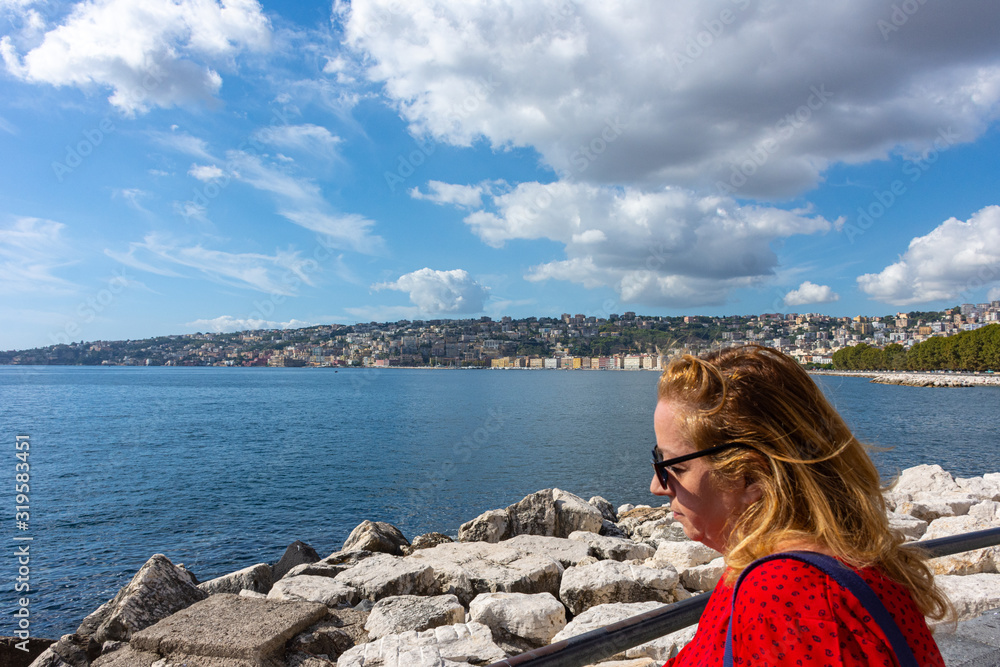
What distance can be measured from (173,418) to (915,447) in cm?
4941

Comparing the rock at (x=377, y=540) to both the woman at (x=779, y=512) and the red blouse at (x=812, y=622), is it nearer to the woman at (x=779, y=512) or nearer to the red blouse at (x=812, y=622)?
the woman at (x=779, y=512)

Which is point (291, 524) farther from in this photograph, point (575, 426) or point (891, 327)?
point (891, 327)

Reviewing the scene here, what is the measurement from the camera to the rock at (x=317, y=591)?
6.92m

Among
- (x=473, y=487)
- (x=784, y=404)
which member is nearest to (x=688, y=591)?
(x=784, y=404)

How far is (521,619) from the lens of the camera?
584 centimetres

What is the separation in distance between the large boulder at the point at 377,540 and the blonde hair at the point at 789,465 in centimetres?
1064

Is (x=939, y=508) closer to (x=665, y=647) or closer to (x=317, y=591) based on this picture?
(x=665, y=647)

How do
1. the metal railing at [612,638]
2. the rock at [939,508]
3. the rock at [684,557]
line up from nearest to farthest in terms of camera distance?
the metal railing at [612,638], the rock at [684,557], the rock at [939,508]

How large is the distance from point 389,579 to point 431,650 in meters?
2.90

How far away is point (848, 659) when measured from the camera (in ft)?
3.36

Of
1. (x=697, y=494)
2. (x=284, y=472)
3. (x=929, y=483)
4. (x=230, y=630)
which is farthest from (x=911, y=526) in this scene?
(x=284, y=472)

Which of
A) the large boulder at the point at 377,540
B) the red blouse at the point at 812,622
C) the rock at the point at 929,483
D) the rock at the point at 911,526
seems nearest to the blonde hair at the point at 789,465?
the red blouse at the point at 812,622

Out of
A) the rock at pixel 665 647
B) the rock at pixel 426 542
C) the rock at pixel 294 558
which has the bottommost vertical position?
the rock at pixel 294 558

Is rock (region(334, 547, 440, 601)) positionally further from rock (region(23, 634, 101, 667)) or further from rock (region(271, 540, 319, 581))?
rock (region(271, 540, 319, 581))
